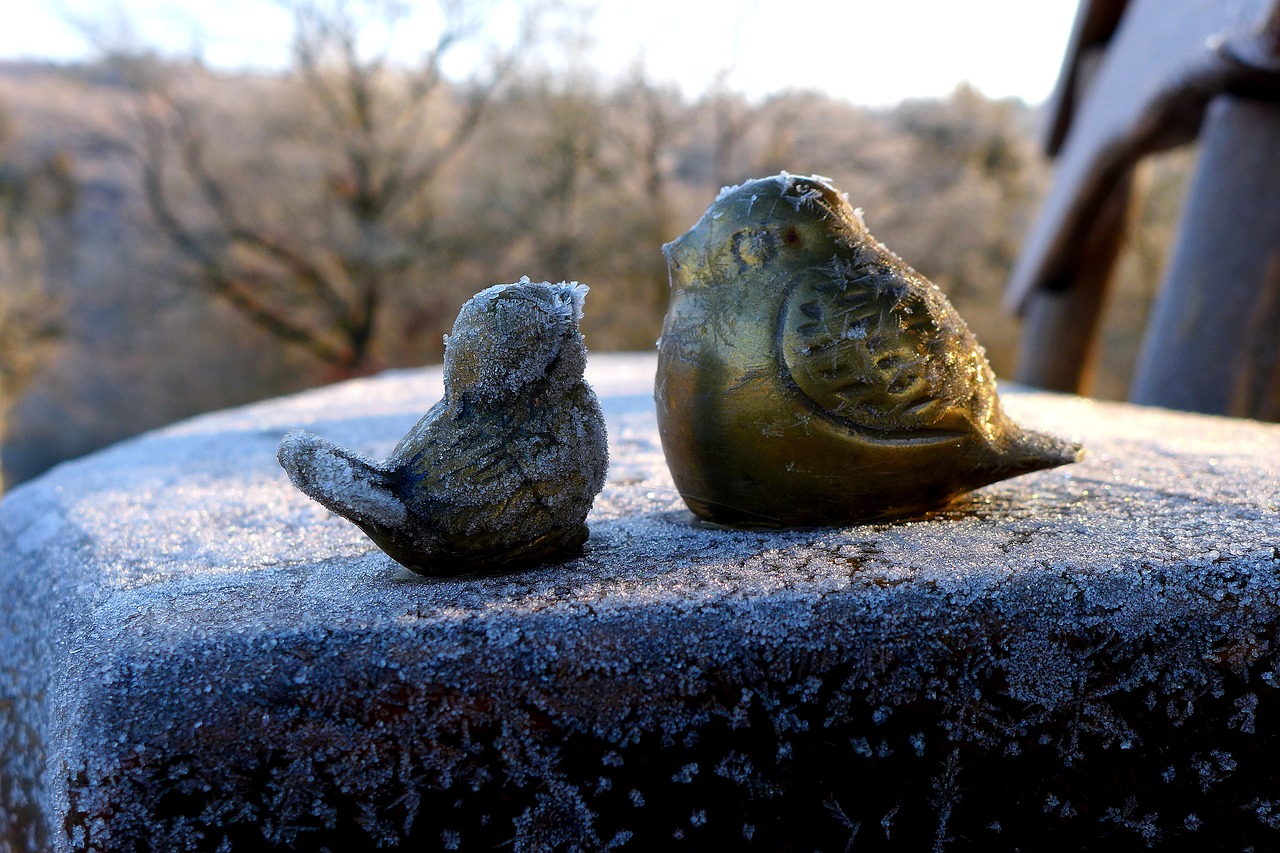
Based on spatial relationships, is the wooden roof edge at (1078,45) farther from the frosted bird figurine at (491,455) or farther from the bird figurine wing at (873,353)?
the frosted bird figurine at (491,455)

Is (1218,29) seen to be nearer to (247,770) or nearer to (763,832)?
(763,832)

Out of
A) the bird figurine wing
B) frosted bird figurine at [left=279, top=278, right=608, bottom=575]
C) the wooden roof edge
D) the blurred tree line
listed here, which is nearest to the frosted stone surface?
frosted bird figurine at [left=279, top=278, right=608, bottom=575]

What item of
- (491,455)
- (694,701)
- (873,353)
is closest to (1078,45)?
(873,353)

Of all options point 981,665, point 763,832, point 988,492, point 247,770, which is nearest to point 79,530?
point 247,770

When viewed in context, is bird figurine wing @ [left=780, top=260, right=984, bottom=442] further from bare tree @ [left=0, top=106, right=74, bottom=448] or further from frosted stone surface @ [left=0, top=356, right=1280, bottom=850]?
bare tree @ [left=0, top=106, right=74, bottom=448]

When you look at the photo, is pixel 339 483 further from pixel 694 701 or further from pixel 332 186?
pixel 332 186
